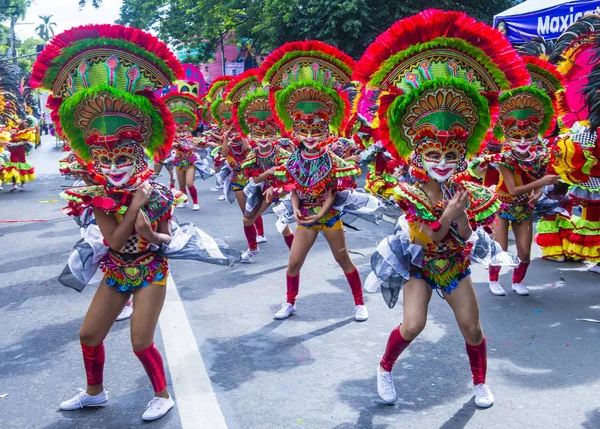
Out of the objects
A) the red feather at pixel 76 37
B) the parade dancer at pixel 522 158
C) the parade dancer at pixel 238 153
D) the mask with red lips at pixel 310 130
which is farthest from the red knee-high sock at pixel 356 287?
the parade dancer at pixel 238 153

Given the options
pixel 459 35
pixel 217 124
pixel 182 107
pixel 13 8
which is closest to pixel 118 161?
pixel 459 35

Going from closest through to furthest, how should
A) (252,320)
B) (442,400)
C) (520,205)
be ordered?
(442,400) < (252,320) < (520,205)

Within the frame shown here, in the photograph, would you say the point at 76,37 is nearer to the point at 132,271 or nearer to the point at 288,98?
the point at 132,271

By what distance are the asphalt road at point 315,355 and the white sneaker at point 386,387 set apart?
57mm

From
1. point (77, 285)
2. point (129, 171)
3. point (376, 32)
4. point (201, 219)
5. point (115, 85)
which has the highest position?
point (376, 32)

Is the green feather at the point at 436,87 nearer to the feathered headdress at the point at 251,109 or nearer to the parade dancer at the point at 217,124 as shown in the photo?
the feathered headdress at the point at 251,109

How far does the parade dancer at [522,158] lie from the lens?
21.8 ft

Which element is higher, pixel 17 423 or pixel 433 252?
pixel 433 252

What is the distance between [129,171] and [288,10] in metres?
18.2

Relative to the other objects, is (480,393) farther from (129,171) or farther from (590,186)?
(590,186)

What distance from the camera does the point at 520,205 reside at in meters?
6.80

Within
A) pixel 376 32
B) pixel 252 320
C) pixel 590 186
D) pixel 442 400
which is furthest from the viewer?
pixel 376 32

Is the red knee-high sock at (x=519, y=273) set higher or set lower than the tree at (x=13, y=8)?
lower

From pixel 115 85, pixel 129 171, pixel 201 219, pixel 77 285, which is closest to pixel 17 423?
pixel 77 285
